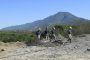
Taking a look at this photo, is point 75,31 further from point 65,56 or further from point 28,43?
point 65,56

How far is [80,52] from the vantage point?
82.3ft

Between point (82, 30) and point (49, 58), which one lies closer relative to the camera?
point (49, 58)

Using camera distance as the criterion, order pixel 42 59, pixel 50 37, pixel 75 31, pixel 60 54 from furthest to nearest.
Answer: pixel 75 31 < pixel 50 37 < pixel 60 54 < pixel 42 59

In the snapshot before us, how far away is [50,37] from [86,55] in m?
14.1

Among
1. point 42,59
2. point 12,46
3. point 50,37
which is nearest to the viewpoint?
point 42,59

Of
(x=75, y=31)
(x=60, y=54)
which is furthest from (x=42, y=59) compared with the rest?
(x=75, y=31)

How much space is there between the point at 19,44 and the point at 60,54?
11.8m

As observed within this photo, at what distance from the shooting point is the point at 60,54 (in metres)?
24.4

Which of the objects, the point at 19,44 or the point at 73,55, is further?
the point at 19,44

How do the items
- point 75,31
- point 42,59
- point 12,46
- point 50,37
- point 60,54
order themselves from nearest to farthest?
1. point 42,59
2. point 60,54
3. point 12,46
4. point 50,37
5. point 75,31

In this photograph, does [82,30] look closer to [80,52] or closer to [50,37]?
[50,37]

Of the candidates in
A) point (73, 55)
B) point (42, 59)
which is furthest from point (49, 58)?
point (73, 55)

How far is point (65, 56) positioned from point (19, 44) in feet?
42.4

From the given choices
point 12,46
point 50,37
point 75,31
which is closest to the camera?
point 12,46
